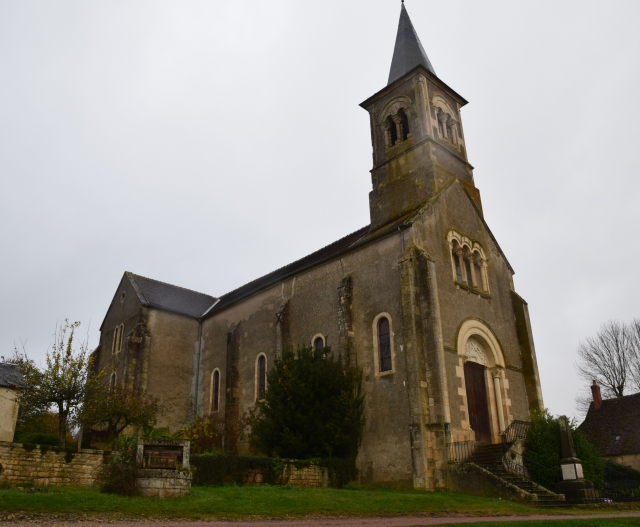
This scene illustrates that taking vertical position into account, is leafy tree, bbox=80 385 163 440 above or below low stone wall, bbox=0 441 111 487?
above

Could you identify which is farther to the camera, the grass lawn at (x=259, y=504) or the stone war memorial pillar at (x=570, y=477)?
the stone war memorial pillar at (x=570, y=477)

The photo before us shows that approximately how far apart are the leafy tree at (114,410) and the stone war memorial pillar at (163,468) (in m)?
9.88

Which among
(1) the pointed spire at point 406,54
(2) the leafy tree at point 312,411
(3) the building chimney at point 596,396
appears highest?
(1) the pointed spire at point 406,54

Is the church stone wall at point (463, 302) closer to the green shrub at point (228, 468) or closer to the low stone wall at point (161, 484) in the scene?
the green shrub at point (228, 468)

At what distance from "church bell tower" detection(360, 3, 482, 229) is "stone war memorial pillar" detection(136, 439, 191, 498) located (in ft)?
49.7

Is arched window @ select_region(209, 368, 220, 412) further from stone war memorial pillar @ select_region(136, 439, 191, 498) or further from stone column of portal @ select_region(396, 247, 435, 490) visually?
stone war memorial pillar @ select_region(136, 439, 191, 498)

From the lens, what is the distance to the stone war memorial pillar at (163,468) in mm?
13648

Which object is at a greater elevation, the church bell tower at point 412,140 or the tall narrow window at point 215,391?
the church bell tower at point 412,140

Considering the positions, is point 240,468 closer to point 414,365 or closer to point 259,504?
point 259,504

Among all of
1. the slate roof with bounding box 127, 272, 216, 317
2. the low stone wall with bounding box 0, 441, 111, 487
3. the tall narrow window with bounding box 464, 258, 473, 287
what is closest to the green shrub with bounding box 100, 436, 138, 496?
the low stone wall with bounding box 0, 441, 111, 487

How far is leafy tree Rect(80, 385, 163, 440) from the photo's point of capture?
23062mm

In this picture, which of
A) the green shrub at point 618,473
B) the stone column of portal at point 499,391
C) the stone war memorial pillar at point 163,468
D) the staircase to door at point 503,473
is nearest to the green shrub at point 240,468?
the stone war memorial pillar at point 163,468

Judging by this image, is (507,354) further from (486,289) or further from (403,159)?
(403,159)

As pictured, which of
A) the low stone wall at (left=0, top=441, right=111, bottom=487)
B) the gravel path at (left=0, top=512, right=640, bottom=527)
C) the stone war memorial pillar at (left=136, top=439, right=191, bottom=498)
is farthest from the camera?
the low stone wall at (left=0, top=441, right=111, bottom=487)
